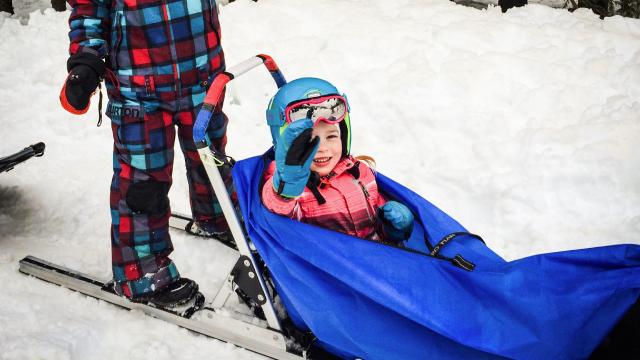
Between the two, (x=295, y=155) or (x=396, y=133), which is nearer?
(x=295, y=155)

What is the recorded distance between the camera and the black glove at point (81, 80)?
6.59 ft

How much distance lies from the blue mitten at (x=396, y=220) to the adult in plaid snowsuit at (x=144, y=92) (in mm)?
1066

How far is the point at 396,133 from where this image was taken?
4.30 metres

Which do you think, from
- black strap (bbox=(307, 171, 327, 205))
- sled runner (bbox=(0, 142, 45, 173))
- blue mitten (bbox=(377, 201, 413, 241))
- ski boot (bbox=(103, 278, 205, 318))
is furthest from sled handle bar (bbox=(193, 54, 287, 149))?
sled runner (bbox=(0, 142, 45, 173))

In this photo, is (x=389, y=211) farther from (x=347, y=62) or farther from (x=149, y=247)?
(x=347, y=62)

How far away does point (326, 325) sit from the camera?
6.67 ft

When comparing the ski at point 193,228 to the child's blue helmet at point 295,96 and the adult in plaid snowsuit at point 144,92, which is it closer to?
the adult in plaid snowsuit at point 144,92

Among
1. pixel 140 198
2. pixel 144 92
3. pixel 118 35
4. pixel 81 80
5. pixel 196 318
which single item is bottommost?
pixel 196 318

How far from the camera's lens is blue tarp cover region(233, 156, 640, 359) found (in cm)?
169

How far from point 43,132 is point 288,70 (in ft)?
7.84

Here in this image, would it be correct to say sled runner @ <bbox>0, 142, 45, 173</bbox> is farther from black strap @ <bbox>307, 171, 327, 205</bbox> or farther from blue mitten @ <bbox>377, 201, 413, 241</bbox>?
blue mitten @ <bbox>377, 201, 413, 241</bbox>

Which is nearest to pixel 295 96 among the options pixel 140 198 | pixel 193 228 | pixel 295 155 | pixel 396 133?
pixel 295 155

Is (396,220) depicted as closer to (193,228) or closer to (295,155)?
(295,155)

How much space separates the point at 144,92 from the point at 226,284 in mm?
1057
